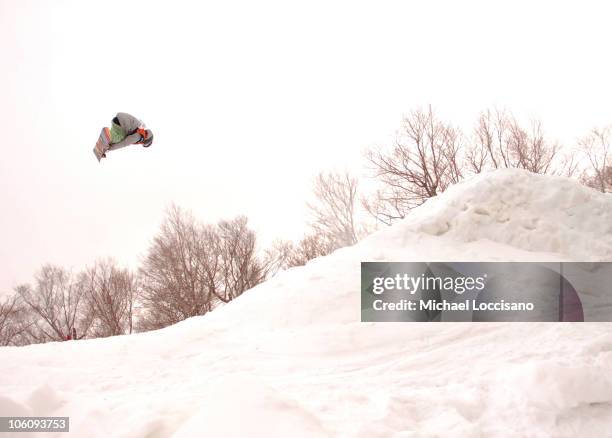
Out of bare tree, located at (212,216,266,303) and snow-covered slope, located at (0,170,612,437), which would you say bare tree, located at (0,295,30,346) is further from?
snow-covered slope, located at (0,170,612,437)

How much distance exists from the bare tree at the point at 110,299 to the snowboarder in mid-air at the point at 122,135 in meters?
17.5

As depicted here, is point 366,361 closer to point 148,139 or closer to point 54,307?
point 148,139

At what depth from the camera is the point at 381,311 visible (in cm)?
489

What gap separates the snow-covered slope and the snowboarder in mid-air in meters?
2.38

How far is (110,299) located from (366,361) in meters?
20.1

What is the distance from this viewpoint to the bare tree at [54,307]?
72.9 ft

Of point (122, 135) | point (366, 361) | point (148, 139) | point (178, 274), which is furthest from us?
point (178, 274)

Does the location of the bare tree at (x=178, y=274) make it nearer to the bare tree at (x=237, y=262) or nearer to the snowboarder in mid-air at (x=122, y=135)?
the bare tree at (x=237, y=262)

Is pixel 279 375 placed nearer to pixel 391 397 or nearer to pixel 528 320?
pixel 391 397

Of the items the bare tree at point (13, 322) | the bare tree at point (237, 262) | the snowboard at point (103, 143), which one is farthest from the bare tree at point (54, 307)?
the snowboard at point (103, 143)

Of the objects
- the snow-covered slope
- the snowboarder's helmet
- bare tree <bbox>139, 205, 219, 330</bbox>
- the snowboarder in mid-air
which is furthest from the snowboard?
bare tree <bbox>139, 205, 219, 330</bbox>

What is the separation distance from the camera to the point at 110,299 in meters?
21.2

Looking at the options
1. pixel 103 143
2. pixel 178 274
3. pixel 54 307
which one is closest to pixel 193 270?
pixel 178 274

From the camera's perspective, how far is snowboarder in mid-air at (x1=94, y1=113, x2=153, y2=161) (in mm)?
5387
